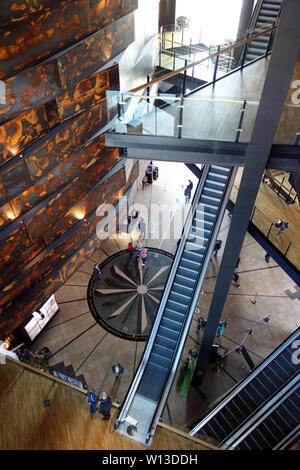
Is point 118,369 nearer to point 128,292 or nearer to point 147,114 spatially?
point 128,292

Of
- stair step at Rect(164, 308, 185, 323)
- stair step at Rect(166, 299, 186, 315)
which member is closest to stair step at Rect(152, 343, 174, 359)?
stair step at Rect(164, 308, 185, 323)

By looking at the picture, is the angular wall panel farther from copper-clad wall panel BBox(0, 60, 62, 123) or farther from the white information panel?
copper-clad wall panel BBox(0, 60, 62, 123)

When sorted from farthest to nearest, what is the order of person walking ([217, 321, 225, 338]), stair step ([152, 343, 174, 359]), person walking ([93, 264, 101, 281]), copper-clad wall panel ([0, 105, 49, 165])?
person walking ([93, 264, 101, 281]) < person walking ([217, 321, 225, 338]) < stair step ([152, 343, 174, 359]) < copper-clad wall panel ([0, 105, 49, 165])

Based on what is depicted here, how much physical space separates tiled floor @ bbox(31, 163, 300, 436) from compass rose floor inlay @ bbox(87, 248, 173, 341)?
344mm

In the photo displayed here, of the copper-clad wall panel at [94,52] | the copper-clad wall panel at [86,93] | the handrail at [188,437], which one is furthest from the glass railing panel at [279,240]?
the copper-clad wall panel at [94,52]

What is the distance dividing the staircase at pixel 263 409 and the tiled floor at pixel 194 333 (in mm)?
1004

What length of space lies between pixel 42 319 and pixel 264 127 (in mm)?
10481

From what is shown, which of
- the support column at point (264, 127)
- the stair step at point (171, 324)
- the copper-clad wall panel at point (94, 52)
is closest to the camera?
the support column at point (264, 127)

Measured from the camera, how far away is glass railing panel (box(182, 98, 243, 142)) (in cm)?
804

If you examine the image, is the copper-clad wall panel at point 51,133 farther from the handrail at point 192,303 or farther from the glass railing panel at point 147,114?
the handrail at point 192,303

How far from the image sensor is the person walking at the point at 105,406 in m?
8.57

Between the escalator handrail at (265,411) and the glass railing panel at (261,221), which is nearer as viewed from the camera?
the escalator handrail at (265,411)

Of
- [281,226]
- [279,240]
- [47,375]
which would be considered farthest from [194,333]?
[47,375]
